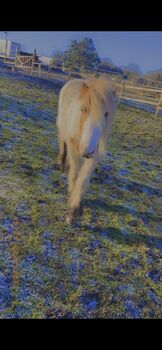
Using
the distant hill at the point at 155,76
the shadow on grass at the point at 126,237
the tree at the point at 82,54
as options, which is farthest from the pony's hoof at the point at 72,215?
the distant hill at the point at 155,76

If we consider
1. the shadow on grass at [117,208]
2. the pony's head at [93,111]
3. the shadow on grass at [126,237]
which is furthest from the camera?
the shadow on grass at [117,208]

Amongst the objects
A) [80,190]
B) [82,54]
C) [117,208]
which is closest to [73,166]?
[80,190]

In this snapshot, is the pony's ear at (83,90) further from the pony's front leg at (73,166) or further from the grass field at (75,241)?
the grass field at (75,241)

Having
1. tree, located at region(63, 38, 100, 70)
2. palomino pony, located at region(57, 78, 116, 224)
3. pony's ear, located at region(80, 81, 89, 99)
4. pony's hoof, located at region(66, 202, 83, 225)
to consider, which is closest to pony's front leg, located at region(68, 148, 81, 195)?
palomino pony, located at region(57, 78, 116, 224)

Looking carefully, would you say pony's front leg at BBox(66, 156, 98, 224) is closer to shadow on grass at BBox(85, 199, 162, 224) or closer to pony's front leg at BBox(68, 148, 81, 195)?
pony's front leg at BBox(68, 148, 81, 195)

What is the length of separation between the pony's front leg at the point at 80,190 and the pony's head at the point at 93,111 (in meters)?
0.45

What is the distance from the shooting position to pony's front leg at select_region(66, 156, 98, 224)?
12.0 ft

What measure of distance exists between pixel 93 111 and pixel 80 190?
94 centimetres

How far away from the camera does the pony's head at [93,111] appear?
3.11 m

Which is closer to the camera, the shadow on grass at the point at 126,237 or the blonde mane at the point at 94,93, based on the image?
the blonde mane at the point at 94,93

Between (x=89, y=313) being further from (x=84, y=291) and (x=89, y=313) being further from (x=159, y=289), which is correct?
(x=159, y=289)

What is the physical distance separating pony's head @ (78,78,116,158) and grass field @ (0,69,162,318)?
0.90m

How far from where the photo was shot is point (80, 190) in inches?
146
